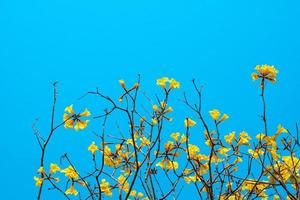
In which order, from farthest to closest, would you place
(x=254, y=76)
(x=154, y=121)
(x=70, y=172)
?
1. (x=254, y=76)
2. (x=154, y=121)
3. (x=70, y=172)

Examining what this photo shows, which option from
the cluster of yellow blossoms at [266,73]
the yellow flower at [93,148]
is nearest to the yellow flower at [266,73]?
the cluster of yellow blossoms at [266,73]

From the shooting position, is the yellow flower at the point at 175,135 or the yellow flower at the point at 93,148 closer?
the yellow flower at the point at 93,148

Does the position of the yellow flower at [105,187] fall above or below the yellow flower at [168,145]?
below

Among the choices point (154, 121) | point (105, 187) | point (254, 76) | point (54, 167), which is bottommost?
point (105, 187)

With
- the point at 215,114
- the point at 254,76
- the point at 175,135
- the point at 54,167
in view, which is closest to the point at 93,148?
the point at 54,167

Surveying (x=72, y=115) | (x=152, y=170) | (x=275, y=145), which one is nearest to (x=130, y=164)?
(x=152, y=170)

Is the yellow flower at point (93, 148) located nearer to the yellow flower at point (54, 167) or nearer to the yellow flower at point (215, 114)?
the yellow flower at point (54, 167)

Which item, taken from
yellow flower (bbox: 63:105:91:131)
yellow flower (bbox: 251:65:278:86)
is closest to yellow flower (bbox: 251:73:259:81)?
yellow flower (bbox: 251:65:278:86)

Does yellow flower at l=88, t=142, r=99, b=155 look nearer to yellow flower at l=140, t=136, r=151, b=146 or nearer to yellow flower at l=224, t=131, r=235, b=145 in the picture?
yellow flower at l=140, t=136, r=151, b=146

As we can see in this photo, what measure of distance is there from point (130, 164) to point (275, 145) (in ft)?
4.29

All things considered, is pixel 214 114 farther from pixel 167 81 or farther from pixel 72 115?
pixel 72 115

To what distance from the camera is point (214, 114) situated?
145 inches

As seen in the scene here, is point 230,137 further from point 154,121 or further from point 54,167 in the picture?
point 54,167

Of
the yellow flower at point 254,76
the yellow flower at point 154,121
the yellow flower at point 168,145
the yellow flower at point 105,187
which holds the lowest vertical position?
the yellow flower at point 105,187
